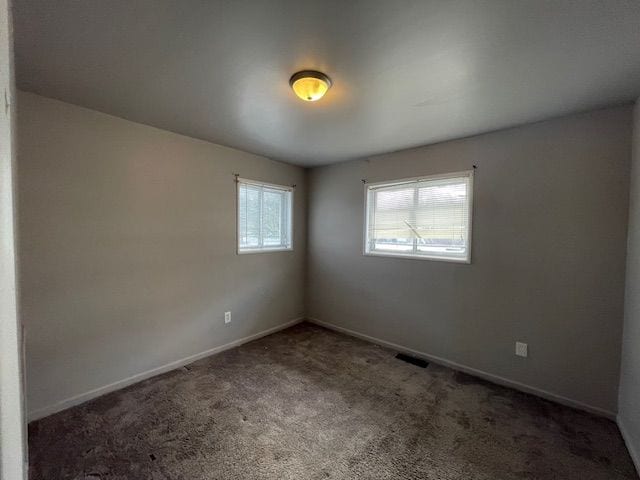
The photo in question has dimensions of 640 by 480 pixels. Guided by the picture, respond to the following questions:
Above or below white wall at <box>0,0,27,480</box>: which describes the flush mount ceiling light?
above

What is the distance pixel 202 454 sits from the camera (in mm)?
1659

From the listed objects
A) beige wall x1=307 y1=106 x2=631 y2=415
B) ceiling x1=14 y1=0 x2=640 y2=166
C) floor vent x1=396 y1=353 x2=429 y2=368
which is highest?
ceiling x1=14 y1=0 x2=640 y2=166

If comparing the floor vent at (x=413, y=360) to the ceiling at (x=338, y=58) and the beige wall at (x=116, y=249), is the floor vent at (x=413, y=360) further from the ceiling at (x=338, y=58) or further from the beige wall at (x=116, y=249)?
the ceiling at (x=338, y=58)

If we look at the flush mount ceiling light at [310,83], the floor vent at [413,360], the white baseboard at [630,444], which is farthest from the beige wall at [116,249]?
the white baseboard at [630,444]

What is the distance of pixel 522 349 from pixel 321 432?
1.89m

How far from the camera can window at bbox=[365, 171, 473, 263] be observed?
2711 mm

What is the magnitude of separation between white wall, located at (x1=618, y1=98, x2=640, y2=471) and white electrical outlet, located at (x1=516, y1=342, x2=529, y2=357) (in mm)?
555

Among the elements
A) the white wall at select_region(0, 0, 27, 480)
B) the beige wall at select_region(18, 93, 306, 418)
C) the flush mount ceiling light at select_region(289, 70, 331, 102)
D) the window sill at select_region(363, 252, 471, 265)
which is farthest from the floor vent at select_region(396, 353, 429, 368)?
the white wall at select_region(0, 0, 27, 480)

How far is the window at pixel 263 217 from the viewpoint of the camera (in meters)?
3.29

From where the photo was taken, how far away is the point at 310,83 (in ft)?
5.46

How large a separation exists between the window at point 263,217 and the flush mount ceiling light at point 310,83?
1717 mm

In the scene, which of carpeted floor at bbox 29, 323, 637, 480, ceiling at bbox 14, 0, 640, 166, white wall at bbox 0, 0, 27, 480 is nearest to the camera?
white wall at bbox 0, 0, 27, 480

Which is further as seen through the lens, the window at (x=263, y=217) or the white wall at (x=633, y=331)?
the window at (x=263, y=217)

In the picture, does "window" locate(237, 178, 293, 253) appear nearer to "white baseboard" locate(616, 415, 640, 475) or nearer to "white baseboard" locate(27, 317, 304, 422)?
"white baseboard" locate(27, 317, 304, 422)
